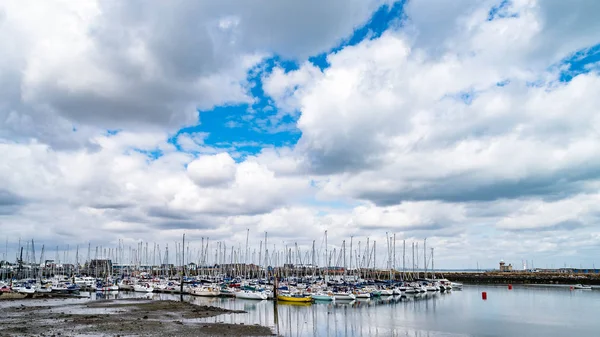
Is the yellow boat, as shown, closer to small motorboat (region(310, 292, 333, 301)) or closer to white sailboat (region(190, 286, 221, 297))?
small motorboat (region(310, 292, 333, 301))

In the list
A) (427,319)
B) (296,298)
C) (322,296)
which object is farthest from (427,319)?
(322,296)

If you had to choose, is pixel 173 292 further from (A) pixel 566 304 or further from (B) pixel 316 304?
(A) pixel 566 304

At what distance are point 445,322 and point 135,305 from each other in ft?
140

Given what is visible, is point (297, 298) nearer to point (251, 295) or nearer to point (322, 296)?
point (322, 296)

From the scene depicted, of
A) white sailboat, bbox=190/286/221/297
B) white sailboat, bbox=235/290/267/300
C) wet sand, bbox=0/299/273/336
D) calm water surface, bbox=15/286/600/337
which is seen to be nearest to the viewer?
wet sand, bbox=0/299/273/336

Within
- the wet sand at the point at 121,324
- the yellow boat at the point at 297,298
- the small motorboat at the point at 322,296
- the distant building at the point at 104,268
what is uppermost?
the wet sand at the point at 121,324

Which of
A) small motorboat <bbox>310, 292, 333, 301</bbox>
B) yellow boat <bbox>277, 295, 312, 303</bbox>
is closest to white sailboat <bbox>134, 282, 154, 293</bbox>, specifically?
yellow boat <bbox>277, 295, 312, 303</bbox>

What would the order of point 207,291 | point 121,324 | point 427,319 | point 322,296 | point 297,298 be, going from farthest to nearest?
point 207,291 → point 322,296 → point 297,298 → point 427,319 → point 121,324

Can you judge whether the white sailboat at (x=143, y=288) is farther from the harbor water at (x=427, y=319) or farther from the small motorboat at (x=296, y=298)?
the small motorboat at (x=296, y=298)

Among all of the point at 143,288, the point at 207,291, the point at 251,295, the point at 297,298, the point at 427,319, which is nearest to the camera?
the point at 427,319

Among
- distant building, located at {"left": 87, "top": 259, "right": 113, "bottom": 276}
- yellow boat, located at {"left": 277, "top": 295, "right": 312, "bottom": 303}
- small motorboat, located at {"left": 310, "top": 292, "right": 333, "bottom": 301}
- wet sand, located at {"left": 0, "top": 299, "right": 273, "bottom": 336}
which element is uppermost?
wet sand, located at {"left": 0, "top": 299, "right": 273, "bottom": 336}

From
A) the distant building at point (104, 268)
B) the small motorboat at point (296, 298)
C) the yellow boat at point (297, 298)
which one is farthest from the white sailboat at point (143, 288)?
the yellow boat at point (297, 298)

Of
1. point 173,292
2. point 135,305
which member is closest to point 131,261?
point 173,292

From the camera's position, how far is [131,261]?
14688 centimetres
